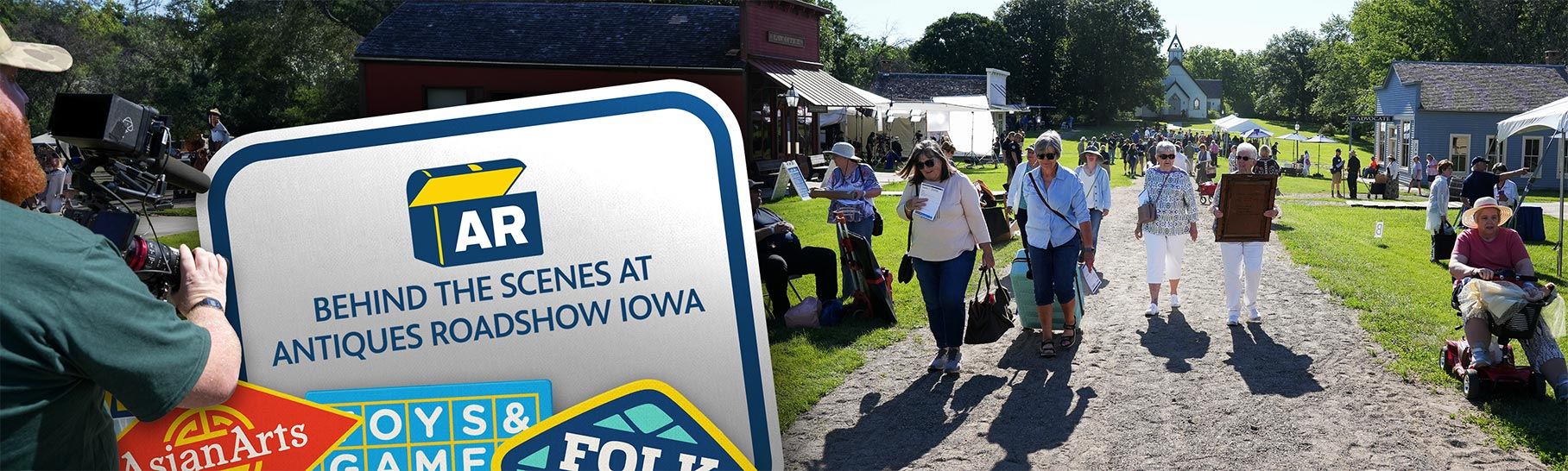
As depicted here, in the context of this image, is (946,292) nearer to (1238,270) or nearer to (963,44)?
(1238,270)

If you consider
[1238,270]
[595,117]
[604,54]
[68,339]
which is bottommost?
[1238,270]

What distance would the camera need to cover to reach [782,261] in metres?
9.04

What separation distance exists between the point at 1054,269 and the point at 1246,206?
6.69 feet

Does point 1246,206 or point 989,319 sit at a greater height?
point 1246,206

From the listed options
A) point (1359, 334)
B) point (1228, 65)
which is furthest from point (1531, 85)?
point (1228, 65)

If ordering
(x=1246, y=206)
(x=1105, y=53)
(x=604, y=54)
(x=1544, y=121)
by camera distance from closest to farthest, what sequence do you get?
(x=1246, y=206), (x=1544, y=121), (x=604, y=54), (x=1105, y=53)

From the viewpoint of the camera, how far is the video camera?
1.89 m

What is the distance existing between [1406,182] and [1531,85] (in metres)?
5.50

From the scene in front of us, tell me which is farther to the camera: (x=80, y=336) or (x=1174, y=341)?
(x=1174, y=341)

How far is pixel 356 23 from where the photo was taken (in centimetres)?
4766

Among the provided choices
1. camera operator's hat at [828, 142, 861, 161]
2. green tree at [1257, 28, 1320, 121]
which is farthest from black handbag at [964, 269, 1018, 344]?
green tree at [1257, 28, 1320, 121]

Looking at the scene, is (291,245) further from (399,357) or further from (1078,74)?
(1078,74)

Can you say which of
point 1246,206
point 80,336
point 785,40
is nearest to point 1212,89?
point 785,40

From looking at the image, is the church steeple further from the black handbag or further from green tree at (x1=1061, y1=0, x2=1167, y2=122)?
the black handbag
